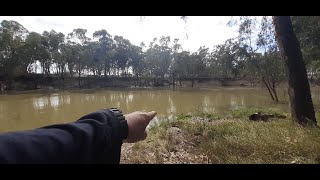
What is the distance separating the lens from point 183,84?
7225 cm

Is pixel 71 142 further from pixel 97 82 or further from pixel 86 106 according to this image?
pixel 97 82

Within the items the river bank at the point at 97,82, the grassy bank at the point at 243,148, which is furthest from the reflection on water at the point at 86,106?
the river bank at the point at 97,82

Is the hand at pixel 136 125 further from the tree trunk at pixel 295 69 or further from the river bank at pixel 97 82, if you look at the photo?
the river bank at pixel 97 82

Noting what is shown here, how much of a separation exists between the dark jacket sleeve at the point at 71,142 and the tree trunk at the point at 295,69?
6.20 meters

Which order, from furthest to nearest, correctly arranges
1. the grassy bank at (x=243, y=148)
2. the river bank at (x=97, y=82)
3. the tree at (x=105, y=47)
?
the tree at (x=105, y=47) < the river bank at (x=97, y=82) < the grassy bank at (x=243, y=148)

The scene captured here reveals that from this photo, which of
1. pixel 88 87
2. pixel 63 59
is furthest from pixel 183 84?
pixel 63 59

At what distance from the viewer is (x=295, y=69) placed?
6.30 meters

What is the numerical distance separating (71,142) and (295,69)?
642 centimetres

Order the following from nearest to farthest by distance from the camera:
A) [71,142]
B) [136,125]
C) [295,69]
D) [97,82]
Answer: [71,142], [136,125], [295,69], [97,82]

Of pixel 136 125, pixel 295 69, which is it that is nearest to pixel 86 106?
pixel 295 69

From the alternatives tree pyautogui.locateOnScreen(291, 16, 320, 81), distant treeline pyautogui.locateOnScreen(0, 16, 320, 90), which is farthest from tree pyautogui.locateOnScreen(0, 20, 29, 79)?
tree pyautogui.locateOnScreen(291, 16, 320, 81)

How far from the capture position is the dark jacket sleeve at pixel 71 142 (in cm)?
56

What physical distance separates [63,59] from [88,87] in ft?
24.9
